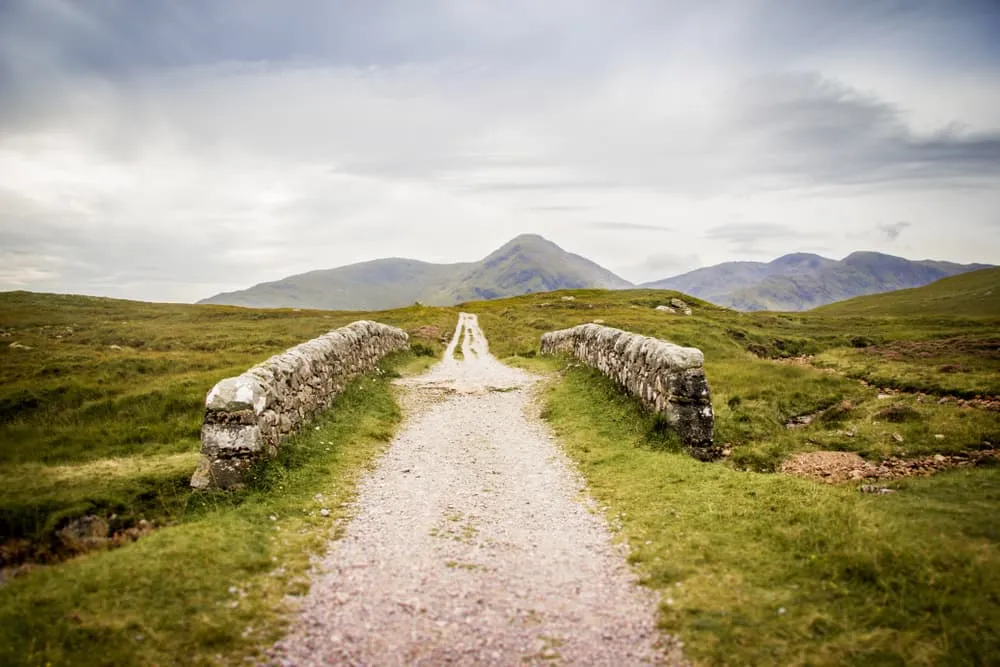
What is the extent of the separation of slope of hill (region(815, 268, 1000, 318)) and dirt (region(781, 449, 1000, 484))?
6676 centimetres

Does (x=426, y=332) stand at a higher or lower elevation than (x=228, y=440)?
higher

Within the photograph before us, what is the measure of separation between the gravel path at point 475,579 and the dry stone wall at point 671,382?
9.81 feet

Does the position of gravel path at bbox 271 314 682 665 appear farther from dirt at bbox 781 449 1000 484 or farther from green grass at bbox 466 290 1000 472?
green grass at bbox 466 290 1000 472

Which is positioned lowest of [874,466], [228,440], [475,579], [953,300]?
[475,579]

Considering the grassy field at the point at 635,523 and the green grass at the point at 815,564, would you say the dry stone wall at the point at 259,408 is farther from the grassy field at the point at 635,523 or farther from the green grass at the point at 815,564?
the green grass at the point at 815,564

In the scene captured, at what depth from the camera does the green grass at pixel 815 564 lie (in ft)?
16.5

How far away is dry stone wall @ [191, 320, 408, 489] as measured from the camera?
9.42 m

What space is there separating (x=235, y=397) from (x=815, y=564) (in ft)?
31.8

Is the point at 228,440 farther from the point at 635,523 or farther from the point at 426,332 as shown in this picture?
the point at 426,332

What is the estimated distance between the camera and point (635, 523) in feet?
27.4

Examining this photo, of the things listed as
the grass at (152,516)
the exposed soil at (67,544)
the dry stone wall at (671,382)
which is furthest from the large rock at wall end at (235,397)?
the dry stone wall at (671,382)

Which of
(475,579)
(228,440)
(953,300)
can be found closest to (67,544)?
(228,440)

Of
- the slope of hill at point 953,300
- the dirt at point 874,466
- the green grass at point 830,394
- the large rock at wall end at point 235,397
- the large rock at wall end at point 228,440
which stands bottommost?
the dirt at point 874,466

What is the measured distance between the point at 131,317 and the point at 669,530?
67292 millimetres
